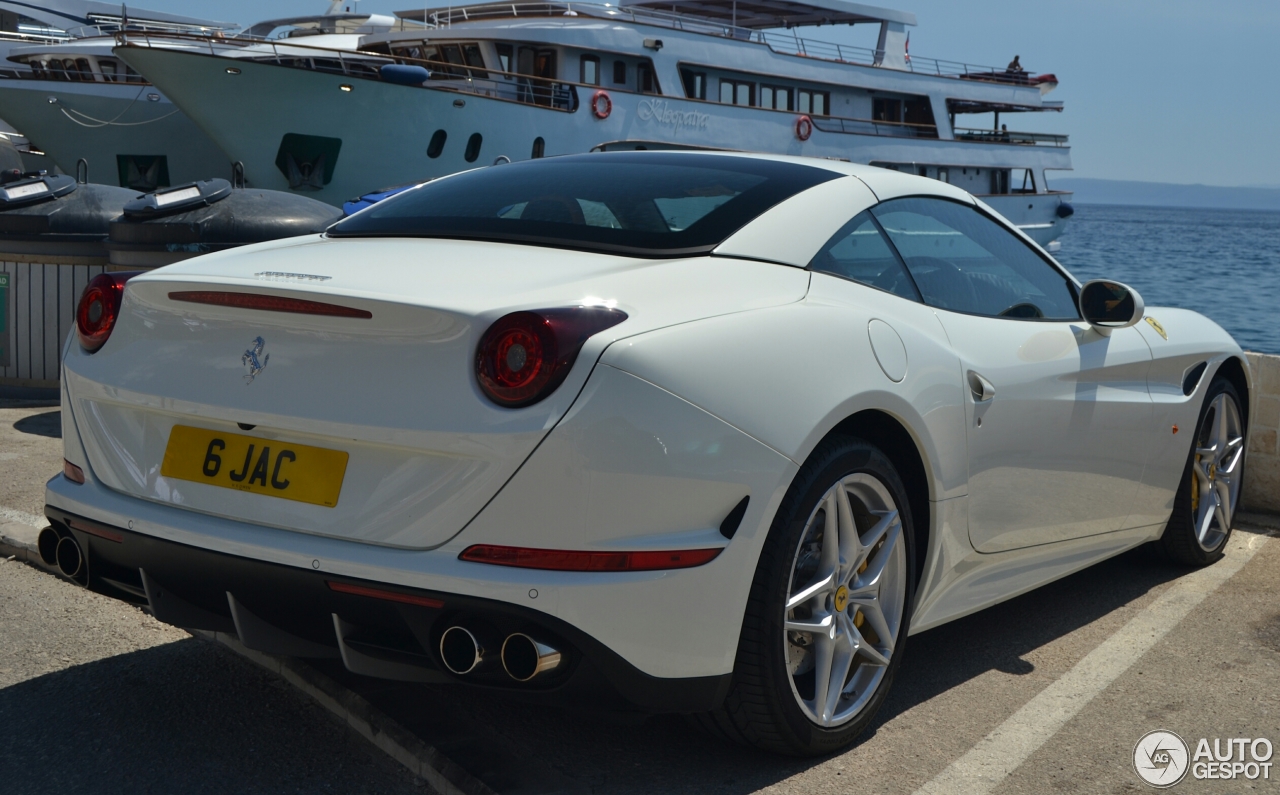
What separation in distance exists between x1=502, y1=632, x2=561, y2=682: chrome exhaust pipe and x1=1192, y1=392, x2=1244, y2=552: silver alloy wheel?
3.10m

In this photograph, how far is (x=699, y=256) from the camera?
275cm

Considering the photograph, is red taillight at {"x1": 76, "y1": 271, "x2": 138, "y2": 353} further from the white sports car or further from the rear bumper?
the rear bumper

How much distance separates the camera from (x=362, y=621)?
2.32 metres

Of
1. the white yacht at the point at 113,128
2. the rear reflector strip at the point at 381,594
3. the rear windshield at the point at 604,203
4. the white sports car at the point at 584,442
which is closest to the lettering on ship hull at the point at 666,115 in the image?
the white yacht at the point at 113,128

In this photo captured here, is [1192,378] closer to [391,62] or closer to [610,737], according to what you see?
[610,737]

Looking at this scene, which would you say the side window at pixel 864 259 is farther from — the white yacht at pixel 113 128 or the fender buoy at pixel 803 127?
the fender buoy at pixel 803 127

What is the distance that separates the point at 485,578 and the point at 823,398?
2.71 feet

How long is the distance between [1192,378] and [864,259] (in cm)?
189

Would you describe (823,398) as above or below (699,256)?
below

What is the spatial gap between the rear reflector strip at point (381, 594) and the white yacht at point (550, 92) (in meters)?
15.6

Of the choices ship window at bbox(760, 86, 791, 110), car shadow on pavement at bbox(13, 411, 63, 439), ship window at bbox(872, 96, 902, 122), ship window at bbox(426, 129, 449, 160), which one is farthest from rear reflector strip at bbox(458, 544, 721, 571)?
ship window at bbox(872, 96, 902, 122)

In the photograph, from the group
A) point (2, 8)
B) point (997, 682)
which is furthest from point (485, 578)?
point (2, 8)

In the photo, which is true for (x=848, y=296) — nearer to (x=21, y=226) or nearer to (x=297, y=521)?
(x=297, y=521)

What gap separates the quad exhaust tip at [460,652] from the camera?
2242mm
